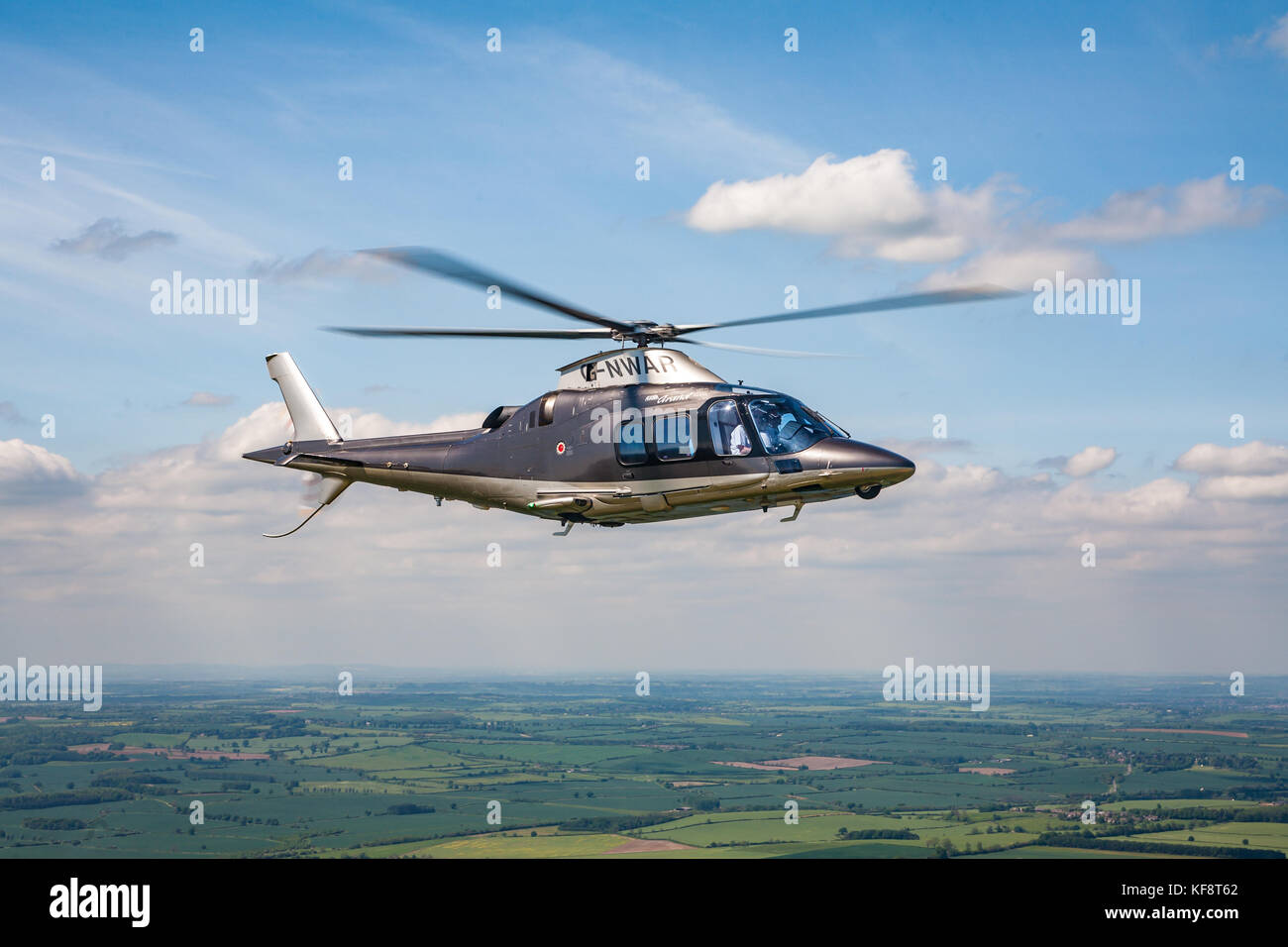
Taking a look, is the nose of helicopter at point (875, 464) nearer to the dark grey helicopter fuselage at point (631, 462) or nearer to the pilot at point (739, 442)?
the dark grey helicopter fuselage at point (631, 462)

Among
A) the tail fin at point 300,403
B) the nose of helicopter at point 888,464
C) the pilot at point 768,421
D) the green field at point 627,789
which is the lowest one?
the green field at point 627,789

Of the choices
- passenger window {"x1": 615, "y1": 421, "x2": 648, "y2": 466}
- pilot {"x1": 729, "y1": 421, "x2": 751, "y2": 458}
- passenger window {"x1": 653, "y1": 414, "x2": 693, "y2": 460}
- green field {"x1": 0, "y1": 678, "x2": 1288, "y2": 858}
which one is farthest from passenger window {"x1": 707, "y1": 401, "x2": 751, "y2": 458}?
green field {"x1": 0, "y1": 678, "x2": 1288, "y2": 858}

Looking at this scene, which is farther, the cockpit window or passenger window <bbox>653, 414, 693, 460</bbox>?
passenger window <bbox>653, 414, 693, 460</bbox>

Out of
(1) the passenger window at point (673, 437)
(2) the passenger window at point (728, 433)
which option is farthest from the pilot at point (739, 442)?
(1) the passenger window at point (673, 437)

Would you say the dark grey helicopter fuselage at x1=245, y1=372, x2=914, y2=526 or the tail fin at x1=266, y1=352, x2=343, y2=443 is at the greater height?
the tail fin at x1=266, y1=352, x2=343, y2=443

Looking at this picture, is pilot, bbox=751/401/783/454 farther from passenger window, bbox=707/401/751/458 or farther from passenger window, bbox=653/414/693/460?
passenger window, bbox=653/414/693/460
